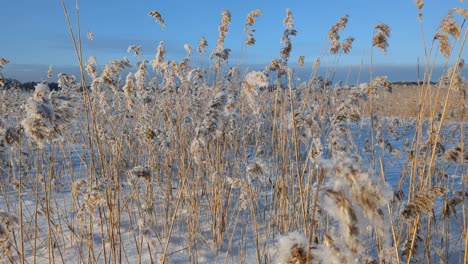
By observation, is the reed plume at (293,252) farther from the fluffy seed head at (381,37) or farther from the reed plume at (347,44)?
the reed plume at (347,44)

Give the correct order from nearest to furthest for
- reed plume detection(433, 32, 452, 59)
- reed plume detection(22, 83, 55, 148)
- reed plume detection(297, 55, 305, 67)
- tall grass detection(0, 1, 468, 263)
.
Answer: tall grass detection(0, 1, 468, 263) → reed plume detection(22, 83, 55, 148) → reed plume detection(433, 32, 452, 59) → reed plume detection(297, 55, 305, 67)

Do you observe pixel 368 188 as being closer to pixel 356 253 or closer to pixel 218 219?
pixel 356 253

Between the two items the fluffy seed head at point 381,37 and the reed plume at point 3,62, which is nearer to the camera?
the fluffy seed head at point 381,37

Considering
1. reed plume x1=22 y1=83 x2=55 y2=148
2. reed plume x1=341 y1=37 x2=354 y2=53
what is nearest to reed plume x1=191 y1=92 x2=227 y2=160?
reed plume x1=22 y1=83 x2=55 y2=148

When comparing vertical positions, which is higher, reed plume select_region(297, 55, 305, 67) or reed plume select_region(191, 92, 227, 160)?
reed plume select_region(297, 55, 305, 67)

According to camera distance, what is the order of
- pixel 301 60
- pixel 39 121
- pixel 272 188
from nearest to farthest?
pixel 39 121
pixel 272 188
pixel 301 60

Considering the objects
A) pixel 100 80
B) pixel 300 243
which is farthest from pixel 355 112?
pixel 300 243

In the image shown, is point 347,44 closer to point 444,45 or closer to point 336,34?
point 336,34

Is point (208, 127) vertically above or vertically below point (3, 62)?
below

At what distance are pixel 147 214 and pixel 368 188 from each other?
2.92 meters

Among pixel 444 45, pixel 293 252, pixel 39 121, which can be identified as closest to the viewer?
pixel 293 252

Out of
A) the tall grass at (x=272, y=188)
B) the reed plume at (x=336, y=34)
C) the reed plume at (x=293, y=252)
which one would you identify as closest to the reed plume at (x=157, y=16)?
the tall grass at (x=272, y=188)

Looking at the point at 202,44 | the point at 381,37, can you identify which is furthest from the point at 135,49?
the point at 381,37

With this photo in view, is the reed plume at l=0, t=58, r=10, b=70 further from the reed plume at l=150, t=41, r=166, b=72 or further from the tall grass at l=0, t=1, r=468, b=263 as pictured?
the reed plume at l=150, t=41, r=166, b=72
